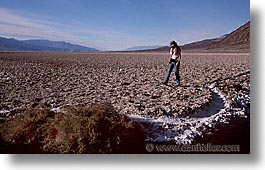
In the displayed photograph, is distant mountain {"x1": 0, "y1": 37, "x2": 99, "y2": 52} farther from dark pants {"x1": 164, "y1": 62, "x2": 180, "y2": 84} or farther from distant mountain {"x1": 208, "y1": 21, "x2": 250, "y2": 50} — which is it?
distant mountain {"x1": 208, "y1": 21, "x2": 250, "y2": 50}

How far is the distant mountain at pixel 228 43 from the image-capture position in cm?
246

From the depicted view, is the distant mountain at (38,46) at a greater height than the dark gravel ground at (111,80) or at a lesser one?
greater

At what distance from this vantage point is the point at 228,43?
2.54 m

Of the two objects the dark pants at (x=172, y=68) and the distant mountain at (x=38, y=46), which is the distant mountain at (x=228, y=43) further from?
the distant mountain at (x=38, y=46)

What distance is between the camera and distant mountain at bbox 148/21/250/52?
8.08 feet

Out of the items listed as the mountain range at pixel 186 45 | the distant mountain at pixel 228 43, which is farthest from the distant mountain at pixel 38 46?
the distant mountain at pixel 228 43

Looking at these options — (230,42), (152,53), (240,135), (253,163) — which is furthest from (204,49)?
(253,163)

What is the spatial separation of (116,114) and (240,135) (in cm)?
81

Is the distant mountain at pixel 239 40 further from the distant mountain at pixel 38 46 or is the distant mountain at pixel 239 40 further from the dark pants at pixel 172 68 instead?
the distant mountain at pixel 38 46

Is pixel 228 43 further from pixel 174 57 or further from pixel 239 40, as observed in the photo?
pixel 174 57

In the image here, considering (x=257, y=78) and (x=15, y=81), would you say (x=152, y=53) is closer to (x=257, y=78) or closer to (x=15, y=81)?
(x=257, y=78)

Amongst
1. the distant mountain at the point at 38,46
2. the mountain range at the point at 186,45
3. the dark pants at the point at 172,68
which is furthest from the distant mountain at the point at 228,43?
the distant mountain at the point at 38,46

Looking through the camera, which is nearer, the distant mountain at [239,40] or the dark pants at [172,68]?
the distant mountain at [239,40]

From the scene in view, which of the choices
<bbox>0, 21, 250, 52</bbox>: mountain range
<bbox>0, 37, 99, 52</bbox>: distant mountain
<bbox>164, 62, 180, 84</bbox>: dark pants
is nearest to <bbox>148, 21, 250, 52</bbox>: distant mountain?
<bbox>0, 21, 250, 52</bbox>: mountain range
